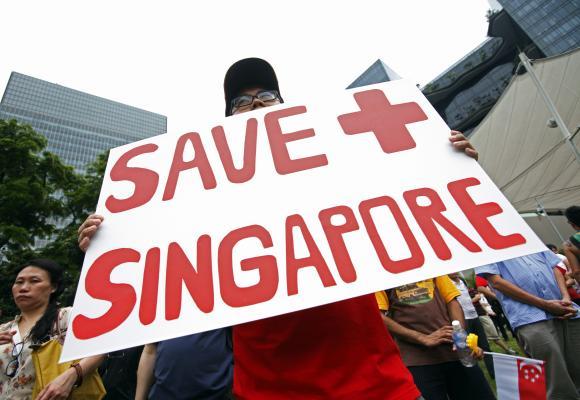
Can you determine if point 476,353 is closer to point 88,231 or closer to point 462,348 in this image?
point 462,348

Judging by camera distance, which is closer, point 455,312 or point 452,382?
point 452,382

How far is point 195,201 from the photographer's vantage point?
123 cm

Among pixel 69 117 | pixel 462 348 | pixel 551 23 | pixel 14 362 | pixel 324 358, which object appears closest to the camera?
pixel 324 358

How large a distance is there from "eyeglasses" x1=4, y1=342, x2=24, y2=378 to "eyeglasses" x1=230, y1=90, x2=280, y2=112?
74.5 inches

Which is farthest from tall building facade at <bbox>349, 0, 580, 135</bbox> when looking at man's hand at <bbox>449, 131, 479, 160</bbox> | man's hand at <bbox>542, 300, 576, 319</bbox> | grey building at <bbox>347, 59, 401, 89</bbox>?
man's hand at <bbox>449, 131, 479, 160</bbox>

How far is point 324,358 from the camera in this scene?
3.27ft

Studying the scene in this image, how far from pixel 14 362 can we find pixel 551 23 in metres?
63.3

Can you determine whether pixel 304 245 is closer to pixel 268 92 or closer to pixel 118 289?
pixel 118 289

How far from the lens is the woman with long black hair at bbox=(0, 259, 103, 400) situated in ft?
5.40

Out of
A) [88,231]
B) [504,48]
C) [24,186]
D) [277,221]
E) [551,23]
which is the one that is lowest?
[277,221]

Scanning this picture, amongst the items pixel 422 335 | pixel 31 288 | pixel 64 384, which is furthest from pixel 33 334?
pixel 422 335

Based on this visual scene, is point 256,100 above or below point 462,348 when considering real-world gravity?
above

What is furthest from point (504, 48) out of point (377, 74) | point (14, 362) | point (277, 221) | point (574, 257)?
point (14, 362)

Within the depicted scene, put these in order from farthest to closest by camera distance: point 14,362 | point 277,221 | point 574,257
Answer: point 574,257 < point 14,362 < point 277,221
